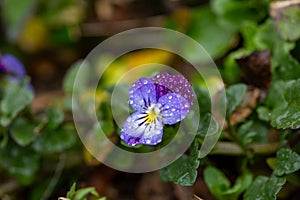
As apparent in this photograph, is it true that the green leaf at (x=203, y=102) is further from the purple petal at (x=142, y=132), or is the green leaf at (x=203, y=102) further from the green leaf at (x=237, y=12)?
the green leaf at (x=237, y=12)

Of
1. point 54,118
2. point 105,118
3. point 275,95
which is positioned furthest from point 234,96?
point 54,118

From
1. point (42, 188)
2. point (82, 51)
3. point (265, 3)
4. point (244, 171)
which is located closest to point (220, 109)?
point (244, 171)

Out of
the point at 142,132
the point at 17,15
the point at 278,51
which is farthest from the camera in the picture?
the point at 17,15

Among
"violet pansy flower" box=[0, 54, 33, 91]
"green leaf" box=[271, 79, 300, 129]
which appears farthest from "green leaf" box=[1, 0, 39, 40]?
"green leaf" box=[271, 79, 300, 129]

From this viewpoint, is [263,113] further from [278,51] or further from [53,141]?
[53,141]

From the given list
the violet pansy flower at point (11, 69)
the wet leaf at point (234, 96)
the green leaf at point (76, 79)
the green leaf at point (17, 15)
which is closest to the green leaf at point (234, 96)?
the wet leaf at point (234, 96)

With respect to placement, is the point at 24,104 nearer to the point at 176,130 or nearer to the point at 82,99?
the point at 82,99
